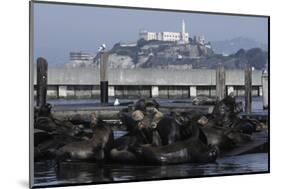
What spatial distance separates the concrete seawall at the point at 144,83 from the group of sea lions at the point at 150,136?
123mm

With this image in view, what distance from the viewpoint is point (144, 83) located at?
5.56 metres

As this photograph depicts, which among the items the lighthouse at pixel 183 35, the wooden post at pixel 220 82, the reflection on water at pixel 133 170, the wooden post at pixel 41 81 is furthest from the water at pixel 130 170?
the lighthouse at pixel 183 35

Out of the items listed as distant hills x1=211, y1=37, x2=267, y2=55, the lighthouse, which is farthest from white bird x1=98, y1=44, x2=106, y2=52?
distant hills x1=211, y1=37, x2=267, y2=55

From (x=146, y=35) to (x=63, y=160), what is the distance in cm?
133

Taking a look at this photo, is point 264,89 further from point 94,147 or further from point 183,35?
point 94,147

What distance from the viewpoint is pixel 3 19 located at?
5.12 m

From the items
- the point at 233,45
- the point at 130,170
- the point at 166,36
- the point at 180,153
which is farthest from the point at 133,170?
the point at 233,45

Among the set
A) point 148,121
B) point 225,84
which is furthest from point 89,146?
point 225,84

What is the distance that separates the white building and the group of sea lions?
0.57m

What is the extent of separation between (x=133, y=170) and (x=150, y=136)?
34 centimetres

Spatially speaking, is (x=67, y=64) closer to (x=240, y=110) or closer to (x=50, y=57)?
(x=50, y=57)

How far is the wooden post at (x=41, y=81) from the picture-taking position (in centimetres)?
516

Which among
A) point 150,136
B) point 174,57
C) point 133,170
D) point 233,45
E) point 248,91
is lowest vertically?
point 133,170

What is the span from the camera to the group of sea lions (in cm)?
521
